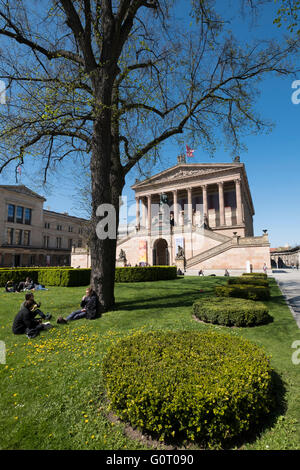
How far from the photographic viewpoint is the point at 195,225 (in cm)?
4309

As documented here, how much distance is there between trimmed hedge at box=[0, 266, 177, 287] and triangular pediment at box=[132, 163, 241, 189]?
32.4 meters

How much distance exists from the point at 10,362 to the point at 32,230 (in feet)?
181

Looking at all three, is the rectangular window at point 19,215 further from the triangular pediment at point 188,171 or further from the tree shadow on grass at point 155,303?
the tree shadow on grass at point 155,303

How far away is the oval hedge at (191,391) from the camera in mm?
2912

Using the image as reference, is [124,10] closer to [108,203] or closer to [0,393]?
[108,203]

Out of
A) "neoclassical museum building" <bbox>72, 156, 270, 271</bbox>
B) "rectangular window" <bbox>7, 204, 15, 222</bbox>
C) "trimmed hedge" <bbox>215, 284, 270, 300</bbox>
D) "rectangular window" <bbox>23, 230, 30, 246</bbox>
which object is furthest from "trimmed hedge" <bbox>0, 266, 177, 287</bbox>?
"rectangular window" <bbox>23, 230, 30, 246</bbox>

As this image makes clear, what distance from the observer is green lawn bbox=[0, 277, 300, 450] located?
319cm

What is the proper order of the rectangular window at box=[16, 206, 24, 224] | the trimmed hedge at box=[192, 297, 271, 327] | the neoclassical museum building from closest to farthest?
the trimmed hedge at box=[192, 297, 271, 327], the neoclassical museum building, the rectangular window at box=[16, 206, 24, 224]

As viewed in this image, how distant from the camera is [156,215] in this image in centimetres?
5647

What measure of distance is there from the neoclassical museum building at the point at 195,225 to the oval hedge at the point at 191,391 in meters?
27.4

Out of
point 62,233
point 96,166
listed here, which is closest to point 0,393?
point 96,166

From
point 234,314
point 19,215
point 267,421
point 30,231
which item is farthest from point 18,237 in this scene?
point 267,421

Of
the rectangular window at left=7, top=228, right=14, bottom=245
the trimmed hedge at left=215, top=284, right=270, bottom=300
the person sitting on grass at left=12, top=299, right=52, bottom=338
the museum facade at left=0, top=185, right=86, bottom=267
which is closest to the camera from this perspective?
the person sitting on grass at left=12, top=299, right=52, bottom=338

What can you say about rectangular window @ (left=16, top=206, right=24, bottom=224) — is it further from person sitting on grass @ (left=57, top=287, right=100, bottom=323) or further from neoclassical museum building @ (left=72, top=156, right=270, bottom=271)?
person sitting on grass @ (left=57, top=287, right=100, bottom=323)
